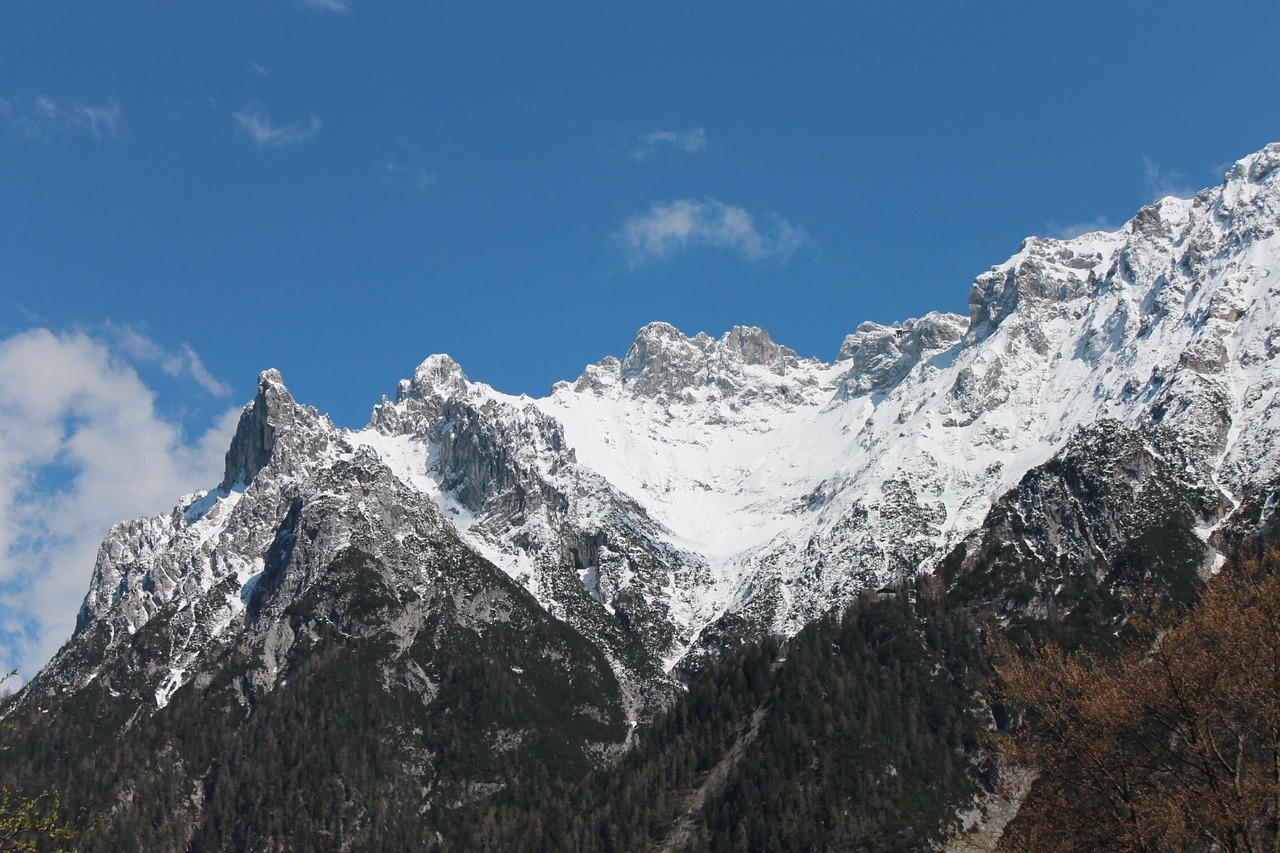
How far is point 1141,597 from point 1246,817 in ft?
25.8

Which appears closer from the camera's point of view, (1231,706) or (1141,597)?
(1231,706)

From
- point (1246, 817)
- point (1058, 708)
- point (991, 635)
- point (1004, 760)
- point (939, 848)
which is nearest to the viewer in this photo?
point (1246, 817)

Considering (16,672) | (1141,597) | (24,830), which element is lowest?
(1141,597)

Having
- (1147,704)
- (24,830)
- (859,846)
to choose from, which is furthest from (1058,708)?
(859,846)

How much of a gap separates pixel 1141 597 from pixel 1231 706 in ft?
14.9

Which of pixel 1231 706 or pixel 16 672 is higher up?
pixel 16 672

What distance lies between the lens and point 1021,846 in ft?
145

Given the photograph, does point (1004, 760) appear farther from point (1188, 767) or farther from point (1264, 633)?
point (1264, 633)

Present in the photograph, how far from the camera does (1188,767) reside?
143ft

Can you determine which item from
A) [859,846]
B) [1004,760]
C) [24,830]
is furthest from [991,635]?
[859,846]

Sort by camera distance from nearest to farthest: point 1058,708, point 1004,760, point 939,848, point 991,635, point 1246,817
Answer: point 1246,817 → point 1058,708 → point 1004,760 → point 991,635 → point 939,848

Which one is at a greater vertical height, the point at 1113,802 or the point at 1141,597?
the point at 1141,597

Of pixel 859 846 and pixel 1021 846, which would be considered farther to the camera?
pixel 859 846

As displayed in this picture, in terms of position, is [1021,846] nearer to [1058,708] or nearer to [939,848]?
[1058,708]
